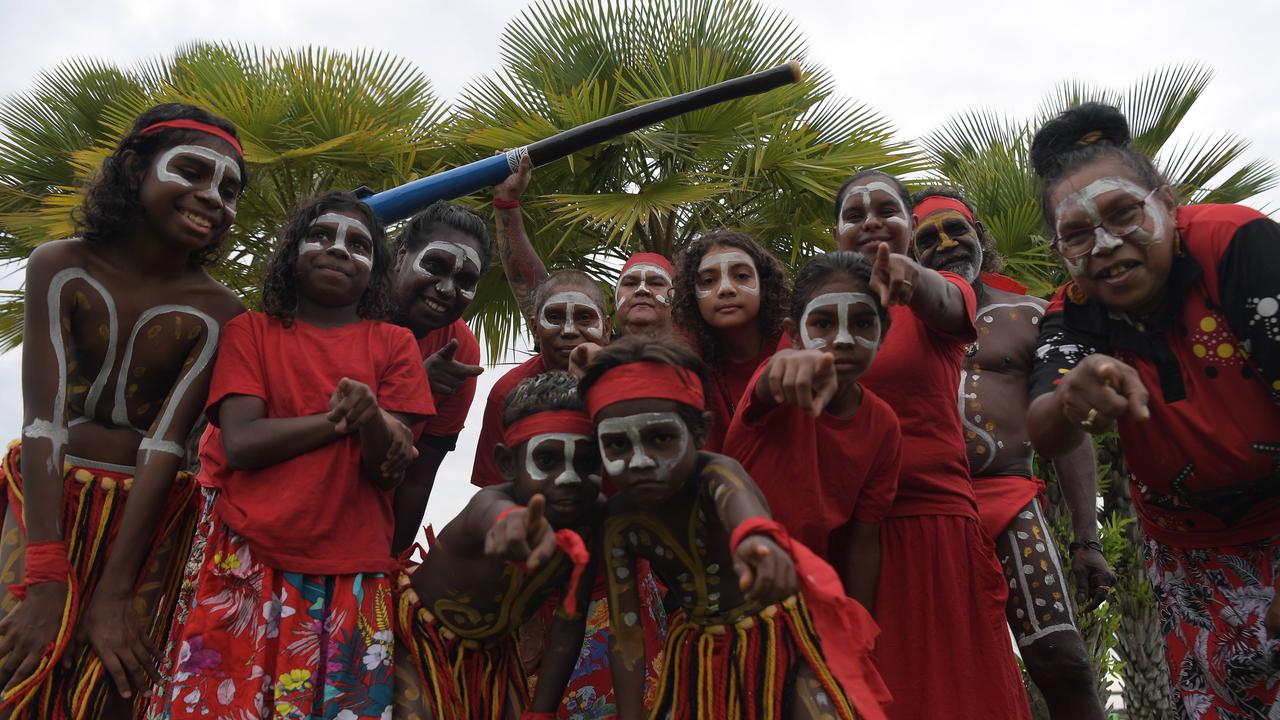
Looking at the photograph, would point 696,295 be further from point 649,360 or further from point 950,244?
point 950,244

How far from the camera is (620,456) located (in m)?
2.69

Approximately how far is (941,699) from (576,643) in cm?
111

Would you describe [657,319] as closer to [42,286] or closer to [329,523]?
[329,523]

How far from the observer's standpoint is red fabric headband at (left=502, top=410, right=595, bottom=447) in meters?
2.88

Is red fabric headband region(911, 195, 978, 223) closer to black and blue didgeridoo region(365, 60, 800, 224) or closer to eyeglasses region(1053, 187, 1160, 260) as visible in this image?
black and blue didgeridoo region(365, 60, 800, 224)

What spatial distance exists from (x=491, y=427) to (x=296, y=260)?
3.36ft

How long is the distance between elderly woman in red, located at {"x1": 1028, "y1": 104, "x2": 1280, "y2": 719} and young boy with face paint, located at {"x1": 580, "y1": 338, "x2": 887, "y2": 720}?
82 cm

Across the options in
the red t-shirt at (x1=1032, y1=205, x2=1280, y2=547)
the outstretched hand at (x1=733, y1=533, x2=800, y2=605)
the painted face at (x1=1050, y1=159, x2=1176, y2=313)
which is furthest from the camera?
the painted face at (x1=1050, y1=159, x2=1176, y2=313)

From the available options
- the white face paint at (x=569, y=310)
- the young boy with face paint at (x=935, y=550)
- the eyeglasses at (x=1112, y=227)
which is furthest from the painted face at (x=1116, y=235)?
the white face paint at (x=569, y=310)

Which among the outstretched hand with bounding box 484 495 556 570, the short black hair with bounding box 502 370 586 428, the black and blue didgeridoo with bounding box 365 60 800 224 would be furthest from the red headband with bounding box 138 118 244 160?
the outstretched hand with bounding box 484 495 556 570

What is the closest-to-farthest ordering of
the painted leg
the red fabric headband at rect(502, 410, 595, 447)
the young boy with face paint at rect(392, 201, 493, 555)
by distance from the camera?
1. the red fabric headband at rect(502, 410, 595, 447)
2. the painted leg
3. the young boy with face paint at rect(392, 201, 493, 555)

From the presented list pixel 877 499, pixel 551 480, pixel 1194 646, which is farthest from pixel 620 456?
pixel 1194 646

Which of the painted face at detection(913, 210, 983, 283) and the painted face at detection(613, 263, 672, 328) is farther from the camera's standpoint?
the painted face at detection(613, 263, 672, 328)

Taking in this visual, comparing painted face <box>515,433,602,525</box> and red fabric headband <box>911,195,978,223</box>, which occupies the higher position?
red fabric headband <box>911,195,978,223</box>
